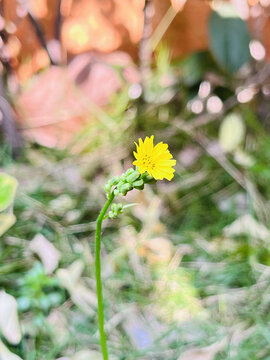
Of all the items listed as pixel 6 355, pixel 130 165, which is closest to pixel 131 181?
pixel 6 355

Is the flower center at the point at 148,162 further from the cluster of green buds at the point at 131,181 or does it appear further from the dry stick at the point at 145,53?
the dry stick at the point at 145,53

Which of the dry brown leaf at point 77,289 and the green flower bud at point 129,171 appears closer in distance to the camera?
the green flower bud at point 129,171

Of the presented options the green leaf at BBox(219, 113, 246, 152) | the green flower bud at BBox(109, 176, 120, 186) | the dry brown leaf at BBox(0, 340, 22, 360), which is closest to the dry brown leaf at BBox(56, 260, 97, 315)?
the dry brown leaf at BBox(0, 340, 22, 360)

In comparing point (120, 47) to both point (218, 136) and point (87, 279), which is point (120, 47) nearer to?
point (218, 136)

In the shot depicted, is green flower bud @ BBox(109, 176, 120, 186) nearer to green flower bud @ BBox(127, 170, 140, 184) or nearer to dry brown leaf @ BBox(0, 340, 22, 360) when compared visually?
green flower bud @ BBox(127, 170, 140, 184)

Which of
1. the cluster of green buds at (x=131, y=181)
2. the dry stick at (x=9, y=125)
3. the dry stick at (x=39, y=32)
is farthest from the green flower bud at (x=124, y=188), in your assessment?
the dry stick at (x=39, y=32)

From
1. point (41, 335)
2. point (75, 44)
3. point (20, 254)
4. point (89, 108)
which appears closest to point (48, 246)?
point (20, 254)
